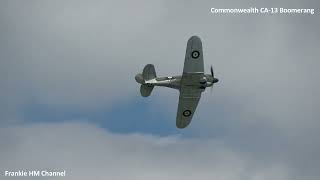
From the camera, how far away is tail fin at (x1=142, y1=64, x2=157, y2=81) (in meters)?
122

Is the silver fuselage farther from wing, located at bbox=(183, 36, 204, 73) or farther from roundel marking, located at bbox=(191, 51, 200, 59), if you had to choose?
roundel marking, located at bbox=(191, 51, 200, 59)

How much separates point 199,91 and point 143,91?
4003 mm

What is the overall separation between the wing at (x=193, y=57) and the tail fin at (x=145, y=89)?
2968mm

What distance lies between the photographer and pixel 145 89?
4815 inches

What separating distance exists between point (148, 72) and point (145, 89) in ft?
4.21

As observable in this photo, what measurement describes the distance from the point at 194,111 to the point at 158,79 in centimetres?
500

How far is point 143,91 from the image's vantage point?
122312mm

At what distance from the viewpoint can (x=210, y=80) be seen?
122m

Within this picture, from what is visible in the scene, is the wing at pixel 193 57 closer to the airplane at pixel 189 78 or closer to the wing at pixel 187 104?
the airplane at pixel 189 78

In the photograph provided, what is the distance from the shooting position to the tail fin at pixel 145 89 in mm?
122250

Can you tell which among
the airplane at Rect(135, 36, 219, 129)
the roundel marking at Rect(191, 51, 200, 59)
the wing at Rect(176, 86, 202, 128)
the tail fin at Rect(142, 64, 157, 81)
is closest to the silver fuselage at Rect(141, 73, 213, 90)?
the airplane at Rect(135, 36, 219, 129)

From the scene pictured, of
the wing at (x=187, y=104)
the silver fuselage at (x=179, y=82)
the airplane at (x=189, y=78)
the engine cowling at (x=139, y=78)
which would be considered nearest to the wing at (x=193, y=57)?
the airplane at (x=189, y=78)

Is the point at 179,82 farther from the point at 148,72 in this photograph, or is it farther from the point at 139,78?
the point at 139,78

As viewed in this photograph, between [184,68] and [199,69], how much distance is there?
1.16 metres
